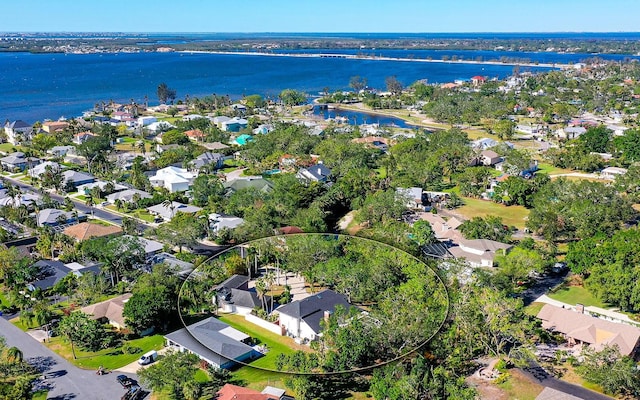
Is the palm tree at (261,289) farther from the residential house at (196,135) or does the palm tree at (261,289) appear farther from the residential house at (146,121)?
the residential house at (146,121)

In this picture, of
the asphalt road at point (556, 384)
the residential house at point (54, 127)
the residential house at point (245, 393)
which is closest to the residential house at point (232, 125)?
the residential house at point (54, 127)

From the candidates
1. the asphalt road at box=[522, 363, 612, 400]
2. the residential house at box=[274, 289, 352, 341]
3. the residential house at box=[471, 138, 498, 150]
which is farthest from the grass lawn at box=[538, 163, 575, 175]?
the residential house at box=[274, 289, 352, 341]

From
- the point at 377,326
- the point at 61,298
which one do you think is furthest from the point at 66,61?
the point at 377,326

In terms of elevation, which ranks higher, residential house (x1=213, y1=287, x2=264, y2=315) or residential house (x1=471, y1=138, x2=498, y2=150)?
residential house (x1=471, y1=138, x2=498, y2=150)

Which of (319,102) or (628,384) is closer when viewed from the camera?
(628,384)

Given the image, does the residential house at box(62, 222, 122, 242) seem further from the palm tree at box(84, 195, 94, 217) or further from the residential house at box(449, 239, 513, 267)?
the residential house at box(449, 239, 513, 267)

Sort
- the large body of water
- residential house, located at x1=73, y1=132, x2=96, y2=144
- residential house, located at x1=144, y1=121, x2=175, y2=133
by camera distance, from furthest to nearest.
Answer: the large body of water
residential house, located at x1=144, y1=121, x2=175, y2=133
residential house, located at x1=73, y1=132, x2=96, y2=144

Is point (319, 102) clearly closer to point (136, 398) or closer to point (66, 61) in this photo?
point (136, 398)

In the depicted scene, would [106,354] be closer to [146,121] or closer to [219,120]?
[219,120]
